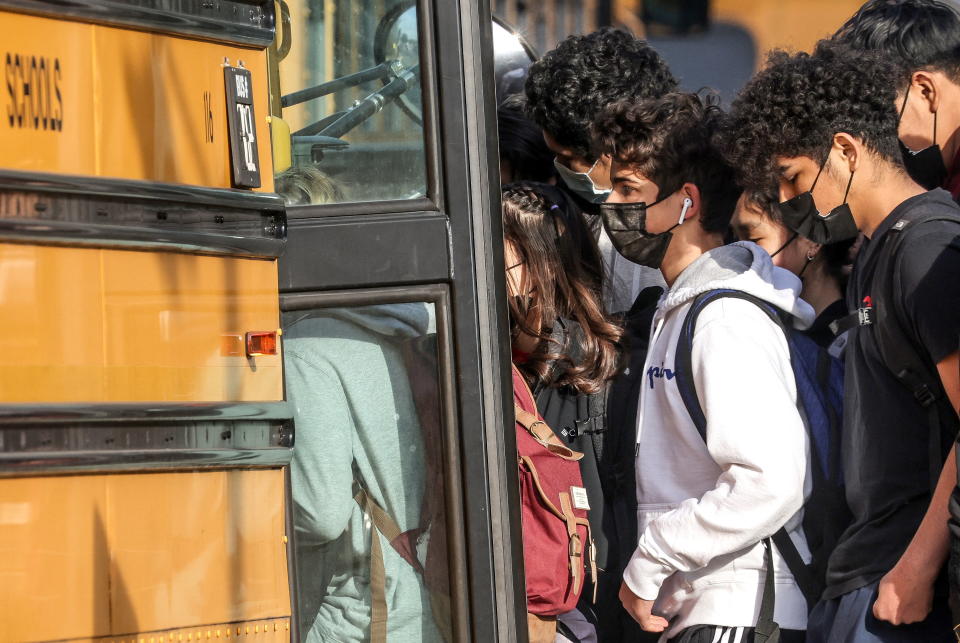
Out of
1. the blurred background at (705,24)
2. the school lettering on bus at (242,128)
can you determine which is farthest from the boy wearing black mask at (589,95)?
the blurred background at (705,24)

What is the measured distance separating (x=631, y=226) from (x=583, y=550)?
776 mm

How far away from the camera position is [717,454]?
2455mm

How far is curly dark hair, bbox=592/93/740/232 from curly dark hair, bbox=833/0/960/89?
40 cm

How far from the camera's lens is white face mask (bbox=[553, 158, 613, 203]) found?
3.44 m

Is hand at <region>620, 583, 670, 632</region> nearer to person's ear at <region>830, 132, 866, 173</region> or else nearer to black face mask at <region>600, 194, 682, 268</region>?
black face mask at <region>600, 194, 682, 268</region>

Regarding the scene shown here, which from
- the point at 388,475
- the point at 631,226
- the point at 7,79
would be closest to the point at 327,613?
the point at 388,475

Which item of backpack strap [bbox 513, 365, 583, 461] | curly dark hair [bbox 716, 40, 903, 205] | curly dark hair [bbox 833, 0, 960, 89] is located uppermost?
curly dark hair [bbox 833, 0, 960, 89]

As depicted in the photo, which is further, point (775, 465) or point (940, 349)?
point (775, 465)

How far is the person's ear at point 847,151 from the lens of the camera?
2.46 metres

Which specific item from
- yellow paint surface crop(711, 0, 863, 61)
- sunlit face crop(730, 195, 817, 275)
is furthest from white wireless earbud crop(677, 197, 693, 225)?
yellow paint surface crop(711, 0, 863, 61)

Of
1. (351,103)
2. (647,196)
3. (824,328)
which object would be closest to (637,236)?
(647,196)

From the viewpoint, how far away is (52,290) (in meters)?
1.68

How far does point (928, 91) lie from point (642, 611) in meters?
1.27

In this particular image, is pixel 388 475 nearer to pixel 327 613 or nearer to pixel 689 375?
pixel 327 613
